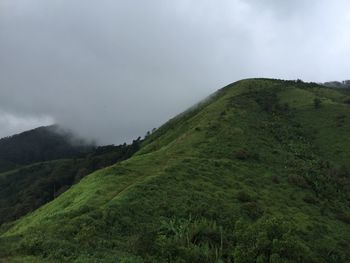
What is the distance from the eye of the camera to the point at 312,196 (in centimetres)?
7788

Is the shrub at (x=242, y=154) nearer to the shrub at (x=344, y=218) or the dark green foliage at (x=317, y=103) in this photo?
the shrub at (x=344, y=218)

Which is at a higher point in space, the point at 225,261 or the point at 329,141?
the point at 329,141

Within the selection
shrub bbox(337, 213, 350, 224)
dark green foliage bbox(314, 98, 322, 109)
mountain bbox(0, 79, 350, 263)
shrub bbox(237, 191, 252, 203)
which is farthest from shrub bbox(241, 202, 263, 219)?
dark green foliage bbox(314, 98, 322, 109)

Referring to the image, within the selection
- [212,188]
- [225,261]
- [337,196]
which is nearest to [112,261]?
[225,261]

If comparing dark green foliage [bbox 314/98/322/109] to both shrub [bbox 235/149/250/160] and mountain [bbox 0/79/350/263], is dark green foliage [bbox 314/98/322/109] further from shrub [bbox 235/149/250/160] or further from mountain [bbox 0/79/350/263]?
shrub [bbox 235/149/250/160]

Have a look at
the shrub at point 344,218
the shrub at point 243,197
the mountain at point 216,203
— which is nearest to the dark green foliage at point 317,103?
the mountain at point 216,203

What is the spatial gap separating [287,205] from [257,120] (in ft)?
162

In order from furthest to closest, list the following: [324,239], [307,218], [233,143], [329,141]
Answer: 1. [329,141]
2. [233,143]
3. [307,218]
4. [324,239]

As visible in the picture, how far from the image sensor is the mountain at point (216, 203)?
150 feet

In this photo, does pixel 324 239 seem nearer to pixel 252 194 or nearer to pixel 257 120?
pixel 252 194

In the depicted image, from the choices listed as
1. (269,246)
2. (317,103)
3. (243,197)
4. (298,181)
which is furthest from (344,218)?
(317,103)

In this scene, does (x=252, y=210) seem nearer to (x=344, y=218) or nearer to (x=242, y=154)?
(x=344, y=218)

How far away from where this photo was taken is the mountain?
45.7 metres

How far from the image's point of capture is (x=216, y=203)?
6244cm
